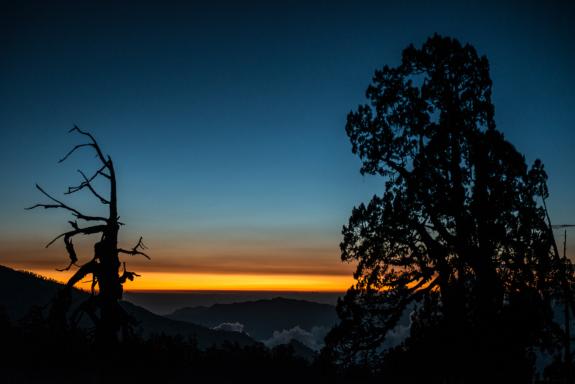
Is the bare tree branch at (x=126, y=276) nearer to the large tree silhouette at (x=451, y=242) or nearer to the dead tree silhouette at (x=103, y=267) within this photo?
the dead tree silhouette at (x=103, y=267)

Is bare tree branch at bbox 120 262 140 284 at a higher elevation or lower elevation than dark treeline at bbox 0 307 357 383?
higher

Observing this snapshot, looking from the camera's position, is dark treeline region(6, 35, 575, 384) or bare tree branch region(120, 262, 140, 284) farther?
dark treeline region(6, 35, 575, 384)

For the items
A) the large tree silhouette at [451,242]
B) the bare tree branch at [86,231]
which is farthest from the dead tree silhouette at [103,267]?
the large tree silhouette at [451,242]

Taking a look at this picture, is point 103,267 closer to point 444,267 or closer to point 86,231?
point 86,231

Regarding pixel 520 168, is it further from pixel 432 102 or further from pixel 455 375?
pixel 455 375

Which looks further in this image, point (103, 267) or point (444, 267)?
point (444, 267)

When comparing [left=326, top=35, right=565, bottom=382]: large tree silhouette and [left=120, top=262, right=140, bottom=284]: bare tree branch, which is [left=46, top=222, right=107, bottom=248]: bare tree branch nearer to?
[left=120, top=262, right=140, bottom=284]: bare tree branch

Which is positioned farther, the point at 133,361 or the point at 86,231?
the point at 133,361

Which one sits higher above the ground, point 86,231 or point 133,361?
point 86,231

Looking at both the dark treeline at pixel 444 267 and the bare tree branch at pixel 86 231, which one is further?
the dark treeline at pixel 444 267

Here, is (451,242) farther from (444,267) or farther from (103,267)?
(103,267)

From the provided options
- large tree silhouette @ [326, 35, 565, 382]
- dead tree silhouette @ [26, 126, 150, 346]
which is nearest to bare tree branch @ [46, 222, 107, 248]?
dead tree silhouette @ [26, 126, 150, 346]

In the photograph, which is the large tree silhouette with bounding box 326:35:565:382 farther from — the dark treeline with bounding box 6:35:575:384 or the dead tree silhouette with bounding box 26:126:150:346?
the dead tree silhouette with bounding box 26:126:150:346

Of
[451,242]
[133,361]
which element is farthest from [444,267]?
[133,361]
